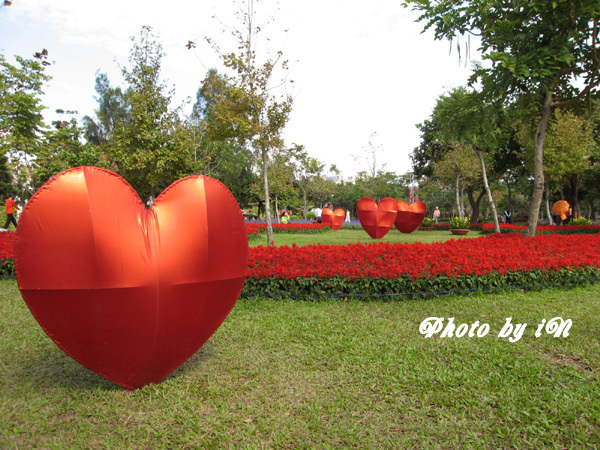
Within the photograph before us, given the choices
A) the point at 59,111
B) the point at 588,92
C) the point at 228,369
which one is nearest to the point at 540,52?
the point at 588,92

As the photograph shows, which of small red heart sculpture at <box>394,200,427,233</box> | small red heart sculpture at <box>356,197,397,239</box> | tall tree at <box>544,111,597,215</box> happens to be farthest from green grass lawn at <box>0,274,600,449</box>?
tall tree at <box>544,111,597,215</box>

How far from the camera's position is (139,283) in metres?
3.18

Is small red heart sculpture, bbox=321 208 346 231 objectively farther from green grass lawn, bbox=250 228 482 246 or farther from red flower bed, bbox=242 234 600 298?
red flower bed, bbox=242 234 600 298

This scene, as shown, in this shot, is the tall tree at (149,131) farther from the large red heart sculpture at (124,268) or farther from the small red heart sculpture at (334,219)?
the large red heart sculpture at (124,268)

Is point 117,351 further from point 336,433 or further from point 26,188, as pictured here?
point 26,188

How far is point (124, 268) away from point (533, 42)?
10268 mm

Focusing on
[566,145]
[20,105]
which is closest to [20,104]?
[20,105]

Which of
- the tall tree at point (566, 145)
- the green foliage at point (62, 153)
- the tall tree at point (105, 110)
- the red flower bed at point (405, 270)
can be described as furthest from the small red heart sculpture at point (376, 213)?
the tall tree at point (105, 110)

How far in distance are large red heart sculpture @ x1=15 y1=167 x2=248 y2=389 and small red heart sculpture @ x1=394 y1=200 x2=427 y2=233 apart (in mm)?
17041

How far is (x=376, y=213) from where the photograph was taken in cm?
1722

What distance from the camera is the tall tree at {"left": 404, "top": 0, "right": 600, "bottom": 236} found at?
8.38m

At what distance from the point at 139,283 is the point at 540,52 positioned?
9.74m

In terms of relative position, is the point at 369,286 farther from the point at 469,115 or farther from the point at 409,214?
the point at 409,214

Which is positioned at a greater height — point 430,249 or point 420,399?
point 430,249
